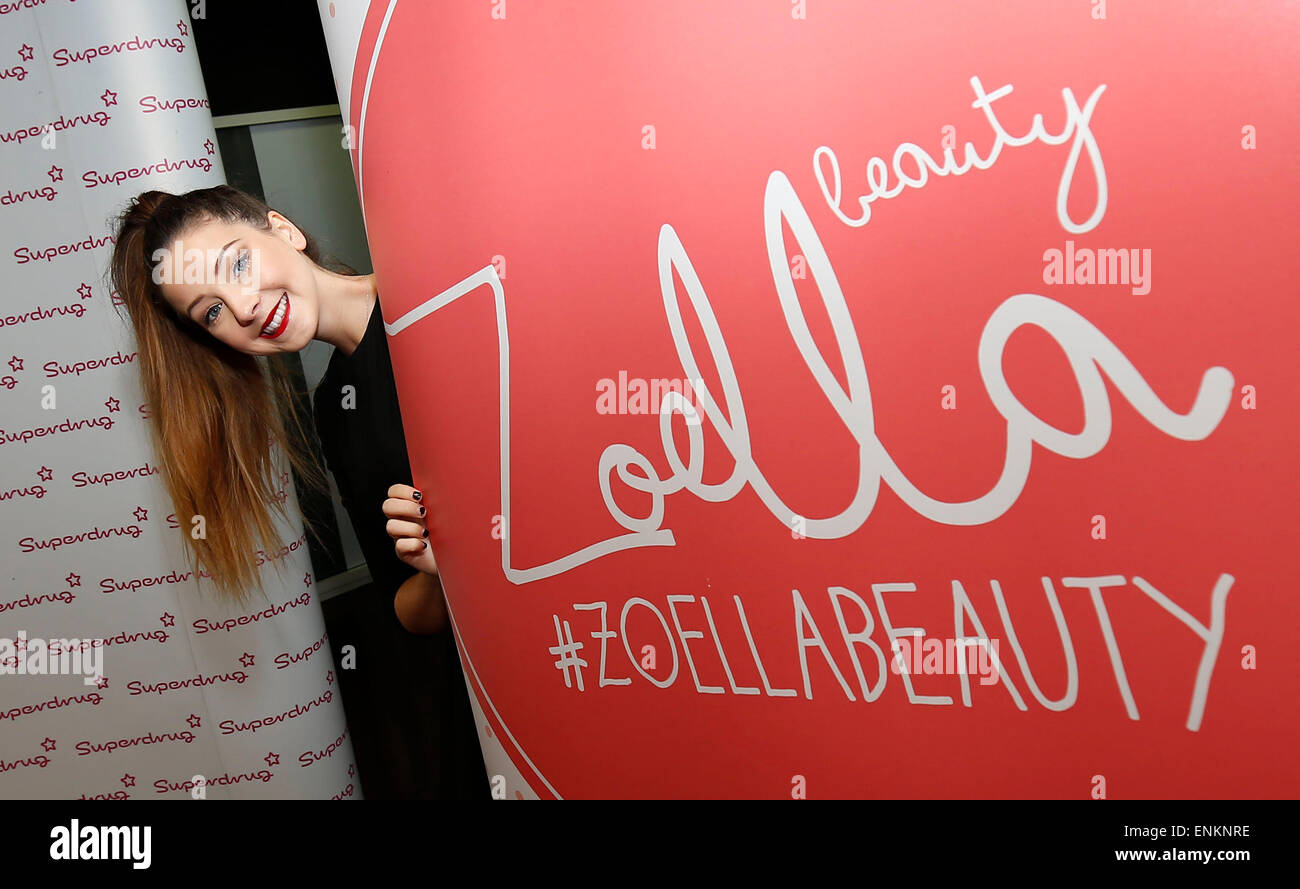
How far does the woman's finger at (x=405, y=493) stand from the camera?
4.81ft

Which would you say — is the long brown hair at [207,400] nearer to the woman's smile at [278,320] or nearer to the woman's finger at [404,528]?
the woman's smile at [278,320]

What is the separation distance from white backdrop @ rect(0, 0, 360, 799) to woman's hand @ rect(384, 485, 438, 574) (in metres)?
0.64

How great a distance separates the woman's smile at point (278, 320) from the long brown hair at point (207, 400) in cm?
A: 17

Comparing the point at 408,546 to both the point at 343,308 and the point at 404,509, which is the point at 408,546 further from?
the point at 343,308

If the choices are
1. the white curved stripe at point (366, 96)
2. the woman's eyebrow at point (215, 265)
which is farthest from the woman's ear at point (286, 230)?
the white curved stripe at point (366, 96)

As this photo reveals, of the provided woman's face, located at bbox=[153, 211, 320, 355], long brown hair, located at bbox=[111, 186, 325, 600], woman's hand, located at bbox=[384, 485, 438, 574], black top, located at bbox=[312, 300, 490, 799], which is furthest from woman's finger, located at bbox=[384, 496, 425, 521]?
long brown hair, located at bbox=[111, 186, 325, 600]

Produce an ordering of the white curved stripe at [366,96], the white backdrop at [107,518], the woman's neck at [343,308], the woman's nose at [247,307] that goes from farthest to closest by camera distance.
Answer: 1. the white backdrop at [107,518]
2. the woman's neck at [343,308]
3. the woman's nose at [247,307]
4. the white curved stripe at [366,96]

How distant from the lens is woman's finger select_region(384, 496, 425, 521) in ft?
4.81

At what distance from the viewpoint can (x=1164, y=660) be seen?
3.25ft

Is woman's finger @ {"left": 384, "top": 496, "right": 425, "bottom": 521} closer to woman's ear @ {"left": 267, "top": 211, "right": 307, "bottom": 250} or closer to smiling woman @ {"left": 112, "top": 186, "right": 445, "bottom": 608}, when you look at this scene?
smiling woman @ {"left": 112, "top": 186, "right": 445, "bottom": 608}

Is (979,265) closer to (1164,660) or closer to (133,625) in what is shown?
(1164,660)

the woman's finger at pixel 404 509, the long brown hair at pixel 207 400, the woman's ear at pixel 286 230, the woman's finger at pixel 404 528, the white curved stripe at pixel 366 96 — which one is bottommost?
the woman's finger at pixel 404 528

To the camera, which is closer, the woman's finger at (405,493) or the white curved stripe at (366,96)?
the white curved stripe at (366,96)
